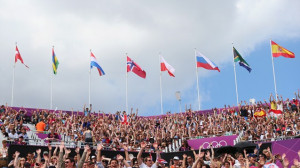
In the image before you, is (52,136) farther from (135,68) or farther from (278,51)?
(278,51)

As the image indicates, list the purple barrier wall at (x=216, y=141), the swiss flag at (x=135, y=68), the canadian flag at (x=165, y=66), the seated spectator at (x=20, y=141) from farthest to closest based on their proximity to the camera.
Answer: the canadian flag at (x=165, y=66)
the swiss flag at (x=135, y=68)
the purple barrier wall at (x=216, y=141)
the seated spectator at (x=20, y=141)

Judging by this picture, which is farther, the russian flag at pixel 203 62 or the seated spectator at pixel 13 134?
the russian flag at pixel 203 62

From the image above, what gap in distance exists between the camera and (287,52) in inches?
1302

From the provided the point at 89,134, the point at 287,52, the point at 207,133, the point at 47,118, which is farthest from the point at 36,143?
the point at 287,52

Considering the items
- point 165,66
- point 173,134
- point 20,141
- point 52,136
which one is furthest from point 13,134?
point 165,66

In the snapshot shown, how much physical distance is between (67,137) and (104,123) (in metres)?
3.68

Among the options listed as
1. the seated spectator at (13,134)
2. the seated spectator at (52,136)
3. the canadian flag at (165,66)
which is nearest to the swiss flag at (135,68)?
the canadian flag at (165,66)

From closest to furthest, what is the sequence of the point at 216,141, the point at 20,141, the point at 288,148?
the point at 20,141
the point at 288,148
the point at 216,141

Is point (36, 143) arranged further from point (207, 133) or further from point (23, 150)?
point (207, 133)

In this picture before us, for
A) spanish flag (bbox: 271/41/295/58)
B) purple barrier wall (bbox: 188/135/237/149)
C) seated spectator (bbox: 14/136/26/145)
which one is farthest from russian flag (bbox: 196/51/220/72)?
seated spectator (bbox: 14/136/26/145)

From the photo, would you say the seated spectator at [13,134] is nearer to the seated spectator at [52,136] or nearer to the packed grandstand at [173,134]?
the packed grandstand at [173,134]

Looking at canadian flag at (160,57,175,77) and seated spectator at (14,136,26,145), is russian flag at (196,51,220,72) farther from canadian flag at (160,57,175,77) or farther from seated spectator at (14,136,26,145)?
seated spectator at (14,136,26,145)

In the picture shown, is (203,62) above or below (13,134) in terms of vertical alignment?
above

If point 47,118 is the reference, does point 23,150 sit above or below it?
below
